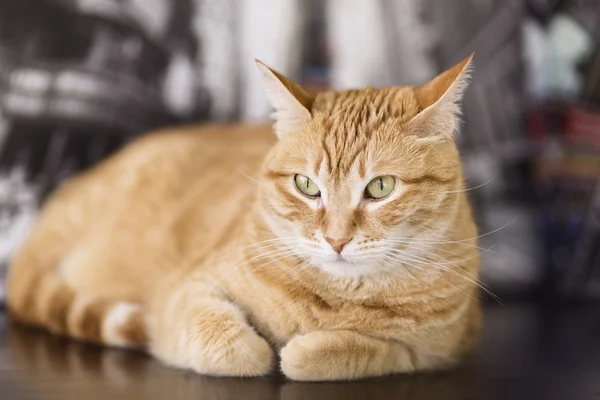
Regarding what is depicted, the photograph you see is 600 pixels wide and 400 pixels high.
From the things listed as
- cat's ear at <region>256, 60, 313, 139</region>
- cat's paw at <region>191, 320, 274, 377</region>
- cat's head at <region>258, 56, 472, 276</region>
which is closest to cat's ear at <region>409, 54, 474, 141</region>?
cat's head at <region>258, 56, 472, 276</region>

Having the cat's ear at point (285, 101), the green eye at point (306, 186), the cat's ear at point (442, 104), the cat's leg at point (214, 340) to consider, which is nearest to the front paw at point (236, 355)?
the cat's leg at point (214, 340)

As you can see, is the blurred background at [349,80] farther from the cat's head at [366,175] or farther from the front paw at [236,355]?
the front paw at [236,355]

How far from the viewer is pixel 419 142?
179cm

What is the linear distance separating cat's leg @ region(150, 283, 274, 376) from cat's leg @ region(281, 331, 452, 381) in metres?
0.08

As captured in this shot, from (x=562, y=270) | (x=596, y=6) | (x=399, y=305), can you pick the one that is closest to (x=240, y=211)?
(x=399, y=305)

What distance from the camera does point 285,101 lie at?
1.86m

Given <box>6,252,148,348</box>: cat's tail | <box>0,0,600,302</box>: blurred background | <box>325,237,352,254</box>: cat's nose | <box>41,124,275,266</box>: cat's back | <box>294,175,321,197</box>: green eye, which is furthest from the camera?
<box>0,0,600,302</box>: blurred background

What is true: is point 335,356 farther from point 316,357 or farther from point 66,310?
point 66,310

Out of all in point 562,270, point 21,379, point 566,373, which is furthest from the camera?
point 562,270

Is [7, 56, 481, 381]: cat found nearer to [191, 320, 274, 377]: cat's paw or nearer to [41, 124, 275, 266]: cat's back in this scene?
[191, 320, 274, 377]: cat's paw

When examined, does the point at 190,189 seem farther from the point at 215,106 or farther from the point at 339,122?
the point at 339,122

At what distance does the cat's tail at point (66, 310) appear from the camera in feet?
7.20

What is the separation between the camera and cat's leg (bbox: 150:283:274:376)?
180 centimetres

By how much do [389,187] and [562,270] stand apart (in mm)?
1463
